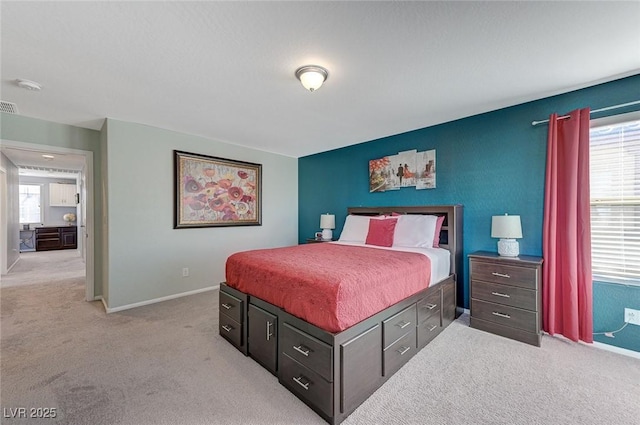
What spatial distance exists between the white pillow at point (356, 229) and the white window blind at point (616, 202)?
7.56ft

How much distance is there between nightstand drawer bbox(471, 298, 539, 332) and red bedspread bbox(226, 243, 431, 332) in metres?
0.78

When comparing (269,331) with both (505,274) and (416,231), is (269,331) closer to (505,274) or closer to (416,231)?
(416,231)

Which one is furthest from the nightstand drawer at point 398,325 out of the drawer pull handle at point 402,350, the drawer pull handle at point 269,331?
the drawer pull handle at point 269,331

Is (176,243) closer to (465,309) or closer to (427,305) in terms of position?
(427,305)

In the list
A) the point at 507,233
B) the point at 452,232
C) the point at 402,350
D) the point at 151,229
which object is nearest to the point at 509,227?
the point at 507,233

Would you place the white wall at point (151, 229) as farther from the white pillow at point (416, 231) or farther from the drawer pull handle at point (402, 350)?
the drawer pull handle at point (402, 350)

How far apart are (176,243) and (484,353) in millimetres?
4016

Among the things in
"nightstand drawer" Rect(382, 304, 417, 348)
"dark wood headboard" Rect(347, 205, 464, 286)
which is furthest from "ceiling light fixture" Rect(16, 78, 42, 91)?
"dark wood headboard" Rect(347, 205, 464, 286)

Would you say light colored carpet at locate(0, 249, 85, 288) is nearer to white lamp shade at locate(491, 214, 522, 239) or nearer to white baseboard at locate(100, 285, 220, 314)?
white baseboard at locate(100, 285, 220, 314)

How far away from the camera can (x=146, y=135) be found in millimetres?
3529

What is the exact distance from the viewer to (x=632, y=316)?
89.2 inches

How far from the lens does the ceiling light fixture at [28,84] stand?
2.32m

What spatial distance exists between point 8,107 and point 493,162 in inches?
221

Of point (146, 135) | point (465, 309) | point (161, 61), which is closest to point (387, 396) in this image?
point (465, 309)
